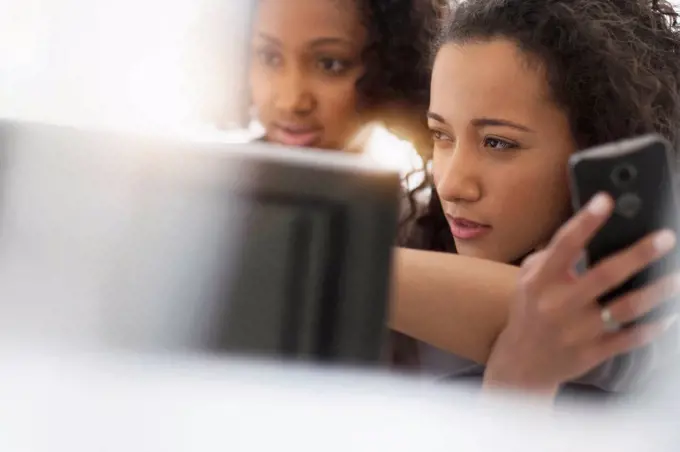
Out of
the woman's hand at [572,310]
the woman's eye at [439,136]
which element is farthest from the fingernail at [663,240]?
the woman's eye at [439,136]

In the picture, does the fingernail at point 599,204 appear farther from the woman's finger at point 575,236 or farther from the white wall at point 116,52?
the white wall at point 116,52

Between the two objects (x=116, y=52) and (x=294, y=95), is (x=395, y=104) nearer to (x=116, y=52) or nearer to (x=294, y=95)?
(x=294, y=95)

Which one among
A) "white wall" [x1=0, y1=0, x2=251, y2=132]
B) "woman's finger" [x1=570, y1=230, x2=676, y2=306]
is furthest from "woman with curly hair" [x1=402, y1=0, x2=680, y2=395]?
"white wall" [x1=0, y1=0, x2=251, y2=132]

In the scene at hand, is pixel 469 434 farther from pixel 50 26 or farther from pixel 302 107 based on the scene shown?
pixel 50 26

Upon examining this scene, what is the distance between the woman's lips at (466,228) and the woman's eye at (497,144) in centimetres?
4

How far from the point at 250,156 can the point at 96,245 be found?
0.32ft

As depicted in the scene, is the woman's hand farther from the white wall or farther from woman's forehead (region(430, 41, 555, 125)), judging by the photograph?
the white wall

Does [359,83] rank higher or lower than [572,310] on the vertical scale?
higher

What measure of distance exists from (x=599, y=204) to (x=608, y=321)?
6cm

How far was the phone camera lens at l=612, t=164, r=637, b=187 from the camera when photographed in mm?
344

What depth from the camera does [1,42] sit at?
0.41 metres

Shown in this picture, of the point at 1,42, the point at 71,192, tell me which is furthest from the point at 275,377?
the point at 1,42

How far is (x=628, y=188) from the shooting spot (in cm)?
35

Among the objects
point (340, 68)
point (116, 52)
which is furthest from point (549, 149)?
point (116, 52)
